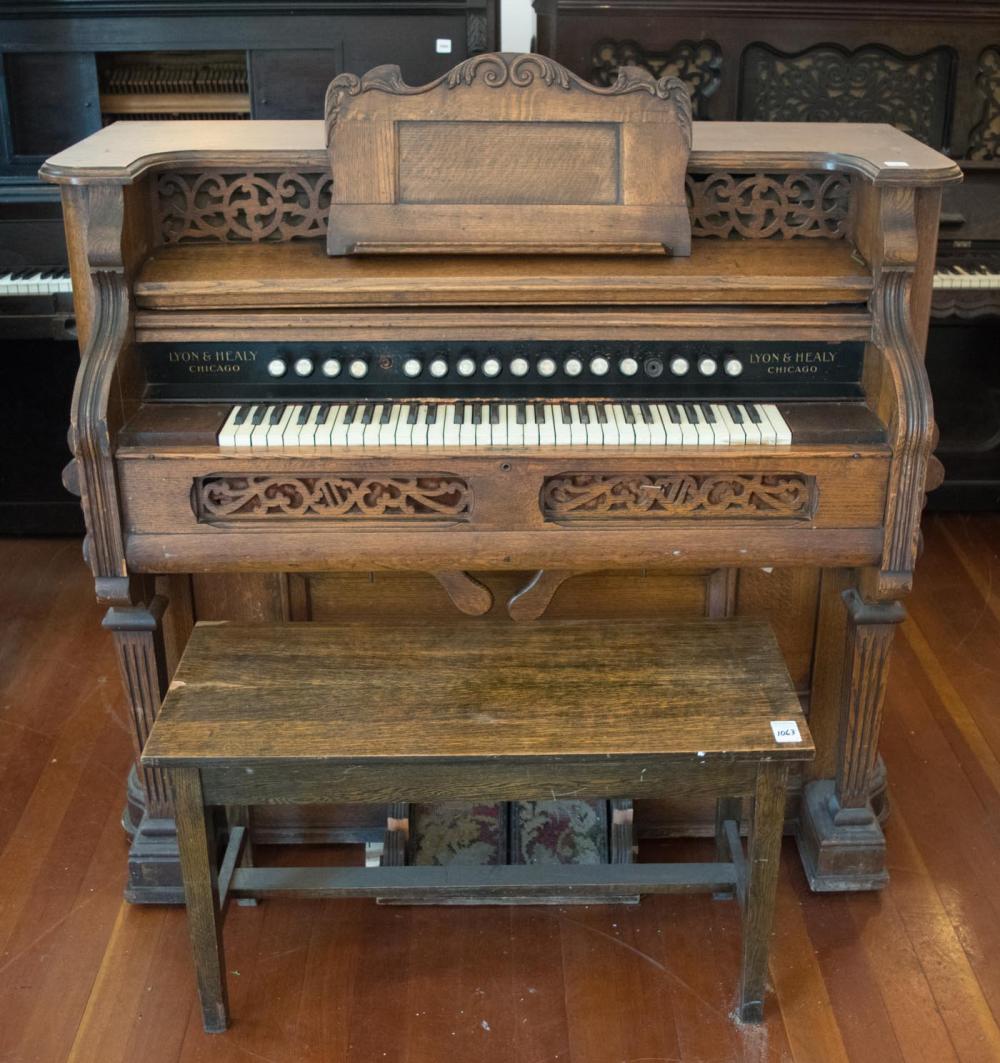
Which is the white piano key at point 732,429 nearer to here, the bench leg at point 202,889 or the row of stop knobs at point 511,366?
the row of stop knobs at point 511,366

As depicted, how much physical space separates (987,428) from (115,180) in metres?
3.00

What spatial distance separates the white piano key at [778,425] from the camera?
7.46ft

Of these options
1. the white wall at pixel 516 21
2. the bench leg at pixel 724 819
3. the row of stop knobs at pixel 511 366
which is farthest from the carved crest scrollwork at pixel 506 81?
the white wall at pixel 516 21

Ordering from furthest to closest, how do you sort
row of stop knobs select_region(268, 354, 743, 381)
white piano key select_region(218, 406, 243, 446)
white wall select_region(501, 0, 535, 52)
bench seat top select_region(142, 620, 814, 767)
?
white wall select_region(501, 0, 535, 52), row of stop knobs select_region(268, 354, 743, 381), white piano key select_region(218, 406, 243, 446), bench seat top select_region(142, 620, 814, 767)

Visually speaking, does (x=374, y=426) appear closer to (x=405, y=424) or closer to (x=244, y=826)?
(x=405, y=424)

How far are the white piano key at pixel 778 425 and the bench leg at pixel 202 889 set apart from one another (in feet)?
3.62

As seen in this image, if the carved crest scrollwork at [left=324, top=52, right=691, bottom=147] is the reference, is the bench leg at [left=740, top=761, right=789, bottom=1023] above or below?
below

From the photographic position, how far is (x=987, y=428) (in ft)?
14.0

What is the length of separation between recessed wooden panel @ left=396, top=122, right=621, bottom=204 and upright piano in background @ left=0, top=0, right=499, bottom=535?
157 cm

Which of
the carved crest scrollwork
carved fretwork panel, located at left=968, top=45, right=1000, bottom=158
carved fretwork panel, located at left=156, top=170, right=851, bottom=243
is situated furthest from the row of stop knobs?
carved fretwork panel, located at left=968, top=45, right=1000, bottom=158

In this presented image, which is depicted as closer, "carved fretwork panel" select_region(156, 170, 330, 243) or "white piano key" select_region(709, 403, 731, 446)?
"white piano key" select_region(709, 403, 731, 446)

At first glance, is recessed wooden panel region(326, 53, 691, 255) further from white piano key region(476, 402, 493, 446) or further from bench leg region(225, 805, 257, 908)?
bench leg region(225, 805, 257, 908)

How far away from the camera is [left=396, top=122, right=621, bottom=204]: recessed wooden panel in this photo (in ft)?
7.76

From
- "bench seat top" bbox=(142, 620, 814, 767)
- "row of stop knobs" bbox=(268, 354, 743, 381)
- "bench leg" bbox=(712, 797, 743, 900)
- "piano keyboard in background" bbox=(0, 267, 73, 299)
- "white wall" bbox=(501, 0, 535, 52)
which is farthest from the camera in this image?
"white wall" bbox=(501, 0, 535, 52)
